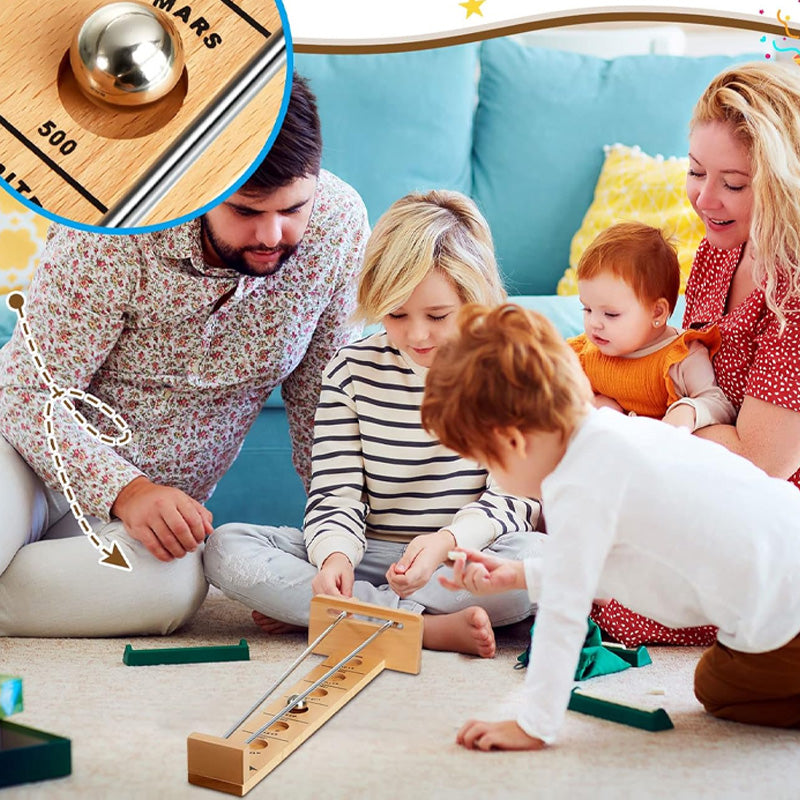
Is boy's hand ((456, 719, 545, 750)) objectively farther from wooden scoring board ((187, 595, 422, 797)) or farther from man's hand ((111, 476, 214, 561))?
man's hand ((111, 476, 214, 561))

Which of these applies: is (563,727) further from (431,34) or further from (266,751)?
(431,34)

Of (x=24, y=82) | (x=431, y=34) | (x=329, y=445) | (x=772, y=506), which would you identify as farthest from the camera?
(x=431, y=34)

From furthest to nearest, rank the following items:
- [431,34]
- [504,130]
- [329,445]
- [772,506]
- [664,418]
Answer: [504,130], [431,34], [329,445], [664,418], [772,506]

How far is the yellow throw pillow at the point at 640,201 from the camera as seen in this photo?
1992 mm

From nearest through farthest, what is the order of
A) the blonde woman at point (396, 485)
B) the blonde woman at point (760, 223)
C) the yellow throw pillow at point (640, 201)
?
1. the blonde woman at point (760, 223)
2. the blonde woman at point (396, 485)
3. the yellow throw pillow at point (640, 201)

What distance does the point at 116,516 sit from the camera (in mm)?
1453

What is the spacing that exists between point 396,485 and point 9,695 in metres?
0.61

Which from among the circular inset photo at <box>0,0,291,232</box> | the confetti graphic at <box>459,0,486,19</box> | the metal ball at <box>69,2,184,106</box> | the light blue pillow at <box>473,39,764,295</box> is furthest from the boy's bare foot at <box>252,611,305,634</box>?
the confetti graphic at <box>459,0,486,19</box>

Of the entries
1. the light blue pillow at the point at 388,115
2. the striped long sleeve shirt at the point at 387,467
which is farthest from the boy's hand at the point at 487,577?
the light blue pillow at the point at 388,115

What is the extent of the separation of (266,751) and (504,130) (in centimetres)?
160

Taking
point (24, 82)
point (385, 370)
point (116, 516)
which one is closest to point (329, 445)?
point (385, 370)

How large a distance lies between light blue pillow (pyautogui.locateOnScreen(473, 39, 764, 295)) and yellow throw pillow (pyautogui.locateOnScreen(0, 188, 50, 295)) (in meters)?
0.92

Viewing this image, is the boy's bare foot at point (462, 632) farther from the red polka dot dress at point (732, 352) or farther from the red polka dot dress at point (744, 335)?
the red polka dot dress at point (744, 335)

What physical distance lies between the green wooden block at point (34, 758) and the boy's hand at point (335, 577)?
42 cm
